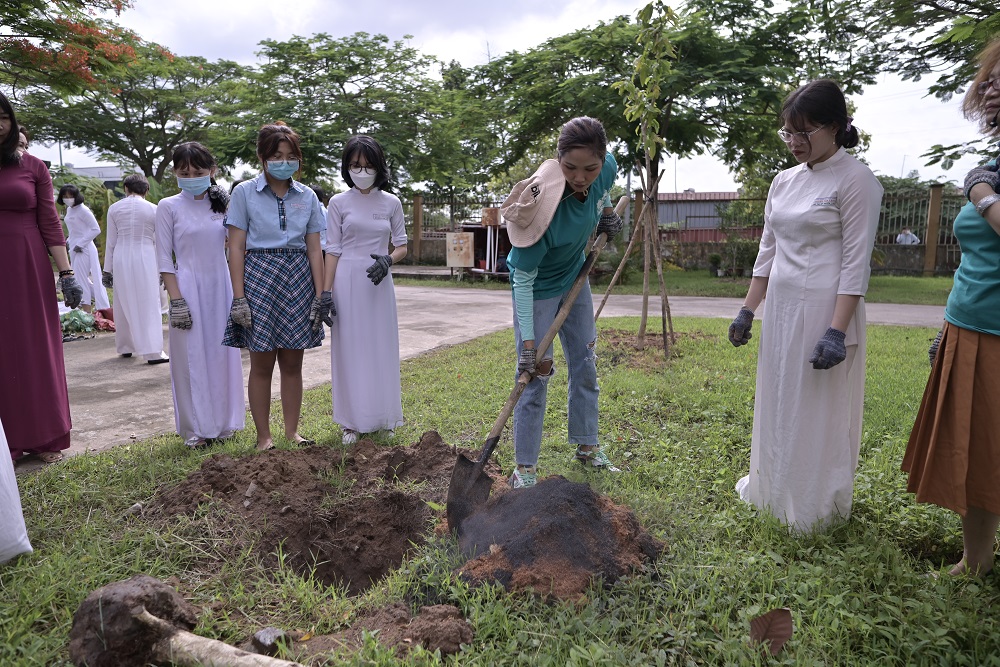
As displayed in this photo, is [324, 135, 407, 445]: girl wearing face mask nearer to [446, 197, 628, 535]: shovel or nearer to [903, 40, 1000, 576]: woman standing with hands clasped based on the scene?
[446, 197, 628, 535]: shovel

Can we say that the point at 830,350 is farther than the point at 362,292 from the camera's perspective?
No

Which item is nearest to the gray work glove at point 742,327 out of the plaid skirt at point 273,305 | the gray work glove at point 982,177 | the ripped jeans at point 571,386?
the ripped jeans at point 571,386

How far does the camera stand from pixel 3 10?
7.17 meters

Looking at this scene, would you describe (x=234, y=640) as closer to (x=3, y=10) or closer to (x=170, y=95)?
(x=3, y=10)

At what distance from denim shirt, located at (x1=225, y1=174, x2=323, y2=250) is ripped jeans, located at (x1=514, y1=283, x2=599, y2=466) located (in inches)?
66.9

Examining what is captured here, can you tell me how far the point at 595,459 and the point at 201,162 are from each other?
3.12 m

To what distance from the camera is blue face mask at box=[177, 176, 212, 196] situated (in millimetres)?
4250

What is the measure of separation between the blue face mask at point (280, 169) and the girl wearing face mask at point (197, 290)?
22.1 inches

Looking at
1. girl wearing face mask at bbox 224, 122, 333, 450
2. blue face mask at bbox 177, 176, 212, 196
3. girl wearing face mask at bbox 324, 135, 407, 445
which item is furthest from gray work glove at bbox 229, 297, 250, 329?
blue face mask at bbox 177, 176, 212, 196

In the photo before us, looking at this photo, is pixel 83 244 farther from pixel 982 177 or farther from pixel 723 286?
pixel 723 286

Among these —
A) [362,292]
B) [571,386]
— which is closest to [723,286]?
[362,292]

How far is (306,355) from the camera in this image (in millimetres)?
7668

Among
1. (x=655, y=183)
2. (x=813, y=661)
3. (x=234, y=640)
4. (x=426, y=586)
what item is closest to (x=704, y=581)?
(x=813, y=661)

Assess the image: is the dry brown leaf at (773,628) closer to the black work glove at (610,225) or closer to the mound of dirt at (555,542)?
the mound of dirt at (555,542)
